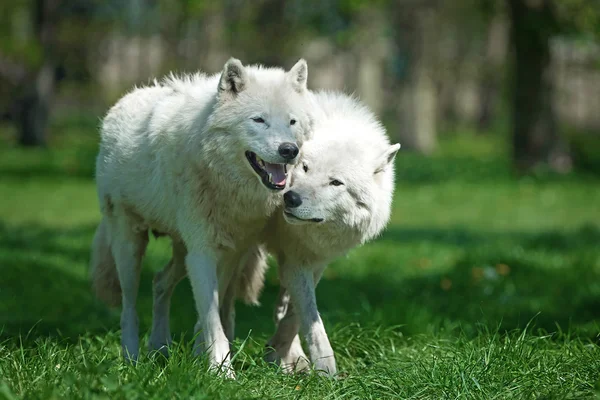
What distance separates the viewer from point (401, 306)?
6.37m

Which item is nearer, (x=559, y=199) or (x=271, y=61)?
(x=559, y=199)

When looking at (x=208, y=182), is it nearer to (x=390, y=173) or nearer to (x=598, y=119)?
(x=390, y=173)

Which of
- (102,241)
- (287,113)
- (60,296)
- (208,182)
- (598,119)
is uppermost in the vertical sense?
(287,113)

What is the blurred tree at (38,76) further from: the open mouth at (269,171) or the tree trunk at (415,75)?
the open mouth at (269,171)

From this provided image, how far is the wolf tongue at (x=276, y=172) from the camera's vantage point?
15.9 ft

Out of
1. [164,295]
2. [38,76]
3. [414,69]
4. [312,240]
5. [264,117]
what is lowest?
[38,76]

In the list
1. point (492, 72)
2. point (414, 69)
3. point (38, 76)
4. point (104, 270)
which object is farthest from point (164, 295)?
point (492, 72)

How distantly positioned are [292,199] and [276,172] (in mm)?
185

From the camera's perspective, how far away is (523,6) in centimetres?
1673

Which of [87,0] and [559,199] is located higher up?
[87,0]

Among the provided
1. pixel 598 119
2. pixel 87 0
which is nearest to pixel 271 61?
pixel 87 0

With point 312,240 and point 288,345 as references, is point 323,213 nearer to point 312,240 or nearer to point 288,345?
point 312,240

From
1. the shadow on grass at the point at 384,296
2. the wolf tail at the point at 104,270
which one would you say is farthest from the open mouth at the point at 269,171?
the wolf tail at the point at 104,270

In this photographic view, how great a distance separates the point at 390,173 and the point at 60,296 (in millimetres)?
3747
